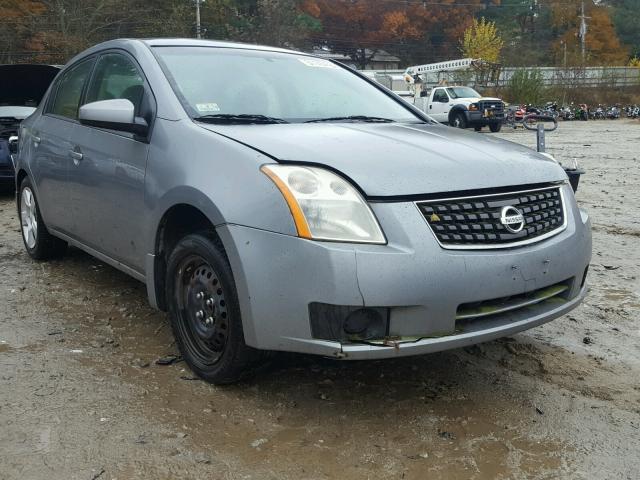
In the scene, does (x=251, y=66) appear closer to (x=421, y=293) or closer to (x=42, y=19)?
(x=421, y=293)

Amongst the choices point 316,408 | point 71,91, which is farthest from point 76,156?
point 316,408

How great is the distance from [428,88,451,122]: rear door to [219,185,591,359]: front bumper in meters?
25.5

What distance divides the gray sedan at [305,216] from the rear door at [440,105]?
2452 centimetres

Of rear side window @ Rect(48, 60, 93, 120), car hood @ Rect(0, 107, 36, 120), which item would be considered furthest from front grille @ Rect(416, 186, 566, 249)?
car hood @ Rect(0, 107, 36, 120)

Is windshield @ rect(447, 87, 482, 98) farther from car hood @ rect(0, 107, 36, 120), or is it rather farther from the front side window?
car hood @ rect(0, 107, 36, 120)

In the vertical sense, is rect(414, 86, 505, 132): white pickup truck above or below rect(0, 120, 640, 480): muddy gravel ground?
above

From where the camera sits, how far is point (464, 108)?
26188mm

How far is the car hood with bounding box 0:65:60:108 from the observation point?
8273mm

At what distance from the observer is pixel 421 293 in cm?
250

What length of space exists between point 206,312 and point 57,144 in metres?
2.11

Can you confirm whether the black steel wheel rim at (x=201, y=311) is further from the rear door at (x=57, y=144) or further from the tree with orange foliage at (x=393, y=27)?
the tree with orange foliage at (x=393, y=27)

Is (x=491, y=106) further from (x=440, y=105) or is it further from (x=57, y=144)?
(x=57, y=144)

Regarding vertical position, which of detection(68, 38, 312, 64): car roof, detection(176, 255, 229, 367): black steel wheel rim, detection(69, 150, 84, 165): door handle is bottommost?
detection(176, 255, 229, 367): black steel wheel rim

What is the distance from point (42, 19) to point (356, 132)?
35847mm
